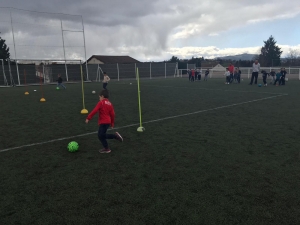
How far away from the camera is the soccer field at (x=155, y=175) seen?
3.62 metres

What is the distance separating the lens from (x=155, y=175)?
192 inches

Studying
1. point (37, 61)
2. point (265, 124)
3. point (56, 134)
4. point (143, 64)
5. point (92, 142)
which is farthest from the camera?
point (143, 64)

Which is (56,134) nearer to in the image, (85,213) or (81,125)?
(81,125)

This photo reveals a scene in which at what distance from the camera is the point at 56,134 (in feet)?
25.8

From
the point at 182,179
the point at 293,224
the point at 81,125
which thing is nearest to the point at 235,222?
the point at 293,224

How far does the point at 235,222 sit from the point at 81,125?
6719 mm

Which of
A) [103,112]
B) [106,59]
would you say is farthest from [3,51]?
[103,112]

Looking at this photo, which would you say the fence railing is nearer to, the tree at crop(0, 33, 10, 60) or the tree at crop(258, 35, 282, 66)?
the tree at crop(0, 33, 10, 60)

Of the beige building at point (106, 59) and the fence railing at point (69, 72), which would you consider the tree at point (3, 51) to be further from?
the beige building at point (106, 59)

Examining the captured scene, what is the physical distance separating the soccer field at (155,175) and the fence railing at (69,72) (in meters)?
21.2

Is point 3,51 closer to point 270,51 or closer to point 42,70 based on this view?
point 42,70

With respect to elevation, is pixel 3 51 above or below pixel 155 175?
above

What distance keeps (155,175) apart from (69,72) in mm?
35479

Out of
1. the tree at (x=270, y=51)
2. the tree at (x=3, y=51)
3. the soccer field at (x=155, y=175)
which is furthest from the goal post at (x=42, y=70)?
the tree at (x=270, y=51)
